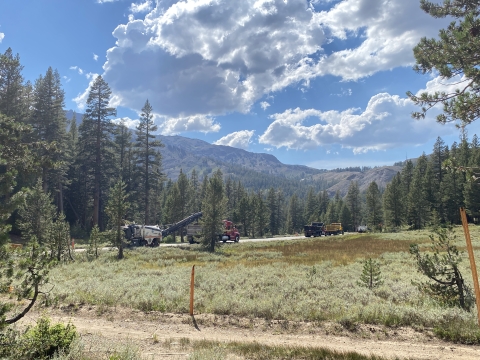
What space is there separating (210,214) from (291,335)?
23.1 metres

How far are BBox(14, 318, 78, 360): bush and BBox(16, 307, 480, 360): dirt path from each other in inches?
59.6

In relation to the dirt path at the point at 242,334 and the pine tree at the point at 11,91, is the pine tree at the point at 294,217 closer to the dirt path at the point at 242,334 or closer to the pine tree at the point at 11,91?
the pine tree at the point at 11,91

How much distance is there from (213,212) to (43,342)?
24.9 m

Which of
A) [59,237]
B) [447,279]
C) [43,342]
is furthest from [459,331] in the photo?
[59,237]

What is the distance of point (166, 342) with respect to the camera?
688 centimetres

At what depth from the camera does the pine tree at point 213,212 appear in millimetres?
30203

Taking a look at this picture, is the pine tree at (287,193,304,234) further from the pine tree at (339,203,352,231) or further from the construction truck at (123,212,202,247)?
the construction truck at (123,212,202,247)

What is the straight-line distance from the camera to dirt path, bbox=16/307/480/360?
6.32 m

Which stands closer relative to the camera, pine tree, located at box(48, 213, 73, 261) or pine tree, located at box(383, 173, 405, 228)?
pine tree, located at box(48, 213, 73, 261)

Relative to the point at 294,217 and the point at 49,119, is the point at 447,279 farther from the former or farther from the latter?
the point at 294,217

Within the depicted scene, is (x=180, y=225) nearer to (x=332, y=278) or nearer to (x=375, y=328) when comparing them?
(x=332, y=278)

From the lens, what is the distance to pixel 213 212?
99.1 feet

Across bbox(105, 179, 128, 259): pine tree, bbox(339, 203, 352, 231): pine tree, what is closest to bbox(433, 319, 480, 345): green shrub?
bbox(105, 179, 128, 259): pine tree

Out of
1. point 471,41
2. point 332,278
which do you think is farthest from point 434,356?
point 332,278
